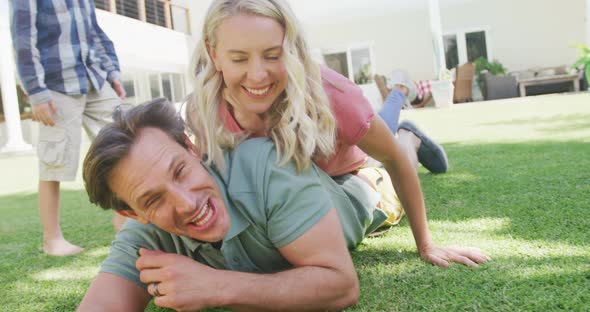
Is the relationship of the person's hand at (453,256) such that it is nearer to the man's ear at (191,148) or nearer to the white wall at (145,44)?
the man's ear at (191,148)

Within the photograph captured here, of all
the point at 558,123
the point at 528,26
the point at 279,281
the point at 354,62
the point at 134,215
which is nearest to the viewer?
the point at 279,281

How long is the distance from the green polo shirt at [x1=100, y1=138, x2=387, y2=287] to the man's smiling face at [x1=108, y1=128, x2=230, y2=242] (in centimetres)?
6

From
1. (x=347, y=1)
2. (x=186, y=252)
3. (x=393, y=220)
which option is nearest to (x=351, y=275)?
(x=186, y=252)

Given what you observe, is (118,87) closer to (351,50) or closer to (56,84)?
(56,84)

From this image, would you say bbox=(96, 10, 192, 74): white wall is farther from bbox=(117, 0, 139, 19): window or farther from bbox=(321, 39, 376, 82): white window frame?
bbox=(321, 39, 376, 82): white window frame

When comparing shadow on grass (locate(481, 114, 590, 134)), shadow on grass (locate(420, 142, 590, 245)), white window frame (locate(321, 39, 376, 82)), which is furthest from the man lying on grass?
white window frame (locate(321, 39, 376, 82))

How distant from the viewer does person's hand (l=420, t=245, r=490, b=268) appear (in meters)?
2.13

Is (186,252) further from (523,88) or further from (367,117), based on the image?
(523,88)

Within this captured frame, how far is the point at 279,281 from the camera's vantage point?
164 centimetres

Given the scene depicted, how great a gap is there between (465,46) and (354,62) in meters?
3.83

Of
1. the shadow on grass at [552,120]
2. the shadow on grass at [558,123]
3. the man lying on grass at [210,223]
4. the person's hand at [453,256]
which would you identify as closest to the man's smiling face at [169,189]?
the man lying on grass at [210,223]

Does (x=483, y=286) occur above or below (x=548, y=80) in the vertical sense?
below

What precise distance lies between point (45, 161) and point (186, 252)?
1682 millimetres

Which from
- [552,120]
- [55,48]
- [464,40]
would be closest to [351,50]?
[464,40]
